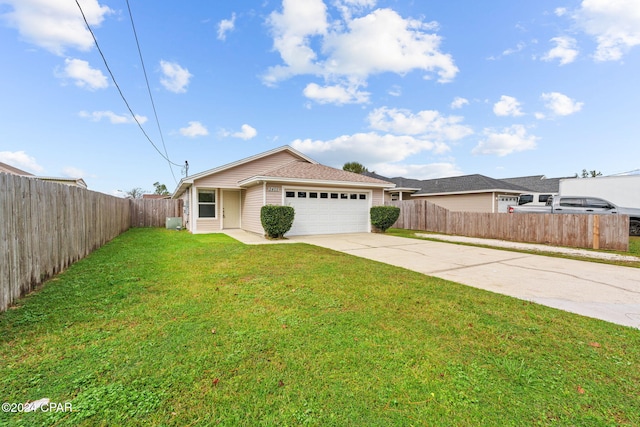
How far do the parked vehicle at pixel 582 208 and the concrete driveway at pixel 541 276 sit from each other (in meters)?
6.04

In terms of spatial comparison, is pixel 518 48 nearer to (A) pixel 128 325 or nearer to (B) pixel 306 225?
(B) pixel 306 225

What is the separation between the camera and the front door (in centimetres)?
1557

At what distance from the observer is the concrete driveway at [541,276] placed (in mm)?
4043

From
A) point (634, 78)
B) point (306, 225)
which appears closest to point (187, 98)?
point (306, 225)

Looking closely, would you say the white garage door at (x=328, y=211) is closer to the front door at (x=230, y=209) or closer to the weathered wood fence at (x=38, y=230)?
the front door at (x=230, y=209)

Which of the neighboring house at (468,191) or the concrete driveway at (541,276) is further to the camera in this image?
the neighboring house at (468,191)

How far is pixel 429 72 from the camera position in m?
13.5

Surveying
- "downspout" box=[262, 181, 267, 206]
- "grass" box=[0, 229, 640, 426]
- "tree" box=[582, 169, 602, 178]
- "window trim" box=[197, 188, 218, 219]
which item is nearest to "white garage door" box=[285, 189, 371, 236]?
"downspout" box=[262, 181, 267, 206]

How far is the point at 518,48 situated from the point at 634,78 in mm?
5184

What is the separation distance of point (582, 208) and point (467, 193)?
7575 millimetres

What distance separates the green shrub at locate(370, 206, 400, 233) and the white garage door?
52 centimetres

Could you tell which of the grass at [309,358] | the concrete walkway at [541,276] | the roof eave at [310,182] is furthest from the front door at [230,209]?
the grass at [309,358]

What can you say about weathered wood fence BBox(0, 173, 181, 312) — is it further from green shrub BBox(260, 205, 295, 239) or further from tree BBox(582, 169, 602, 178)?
tree BBox(582, 169, 602, 178)

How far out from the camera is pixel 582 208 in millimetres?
12289
